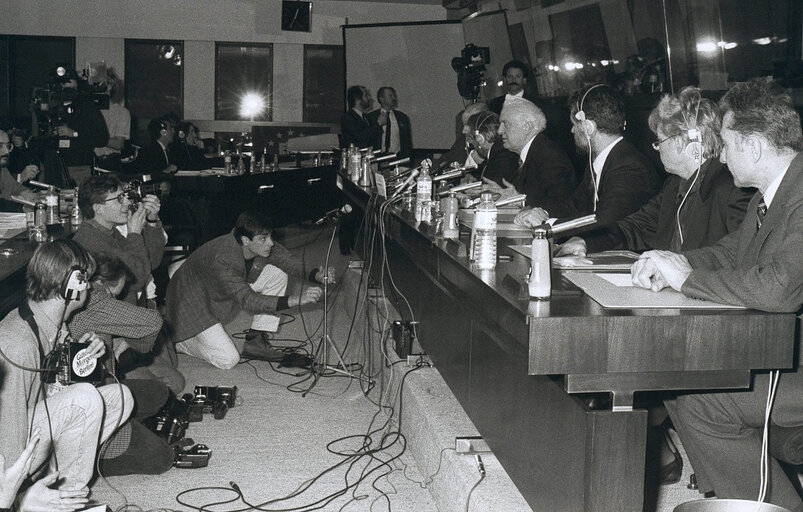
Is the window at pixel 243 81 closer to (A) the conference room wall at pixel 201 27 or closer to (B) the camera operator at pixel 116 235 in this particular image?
(A) the conference room wall at pixel 201 27

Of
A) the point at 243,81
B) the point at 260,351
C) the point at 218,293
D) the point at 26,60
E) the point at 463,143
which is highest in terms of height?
the point at 26,60

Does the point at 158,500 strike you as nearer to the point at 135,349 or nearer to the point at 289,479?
the point at 289,479

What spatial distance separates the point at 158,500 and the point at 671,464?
158cm

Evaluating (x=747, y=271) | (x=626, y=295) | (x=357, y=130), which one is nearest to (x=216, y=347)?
Result: (x=626, y=295)

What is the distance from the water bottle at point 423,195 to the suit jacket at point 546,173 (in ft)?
1.99

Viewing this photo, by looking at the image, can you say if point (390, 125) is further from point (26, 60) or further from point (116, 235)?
point (116, 235)

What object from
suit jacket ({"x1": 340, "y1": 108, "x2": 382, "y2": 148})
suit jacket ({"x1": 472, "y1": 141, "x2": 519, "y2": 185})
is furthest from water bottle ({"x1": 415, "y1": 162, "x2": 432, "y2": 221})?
suit jacket ({"x1": 340, "y1": 108, "x2": 382, "y2": 148})

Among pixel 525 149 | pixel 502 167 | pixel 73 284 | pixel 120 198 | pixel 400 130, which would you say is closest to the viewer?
pixel 73 284

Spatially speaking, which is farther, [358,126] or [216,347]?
[358,126]

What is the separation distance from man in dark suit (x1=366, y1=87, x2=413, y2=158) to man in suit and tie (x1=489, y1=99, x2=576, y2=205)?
5.27 m

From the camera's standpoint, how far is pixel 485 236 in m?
2.45

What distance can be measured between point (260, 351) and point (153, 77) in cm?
857

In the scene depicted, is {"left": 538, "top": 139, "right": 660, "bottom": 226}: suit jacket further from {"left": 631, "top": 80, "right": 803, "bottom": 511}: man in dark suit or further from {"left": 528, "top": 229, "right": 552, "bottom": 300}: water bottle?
{"left": 528, "top": 229, "right": 552, "bottom": 300}: water bottle

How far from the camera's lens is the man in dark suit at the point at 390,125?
376 inches
